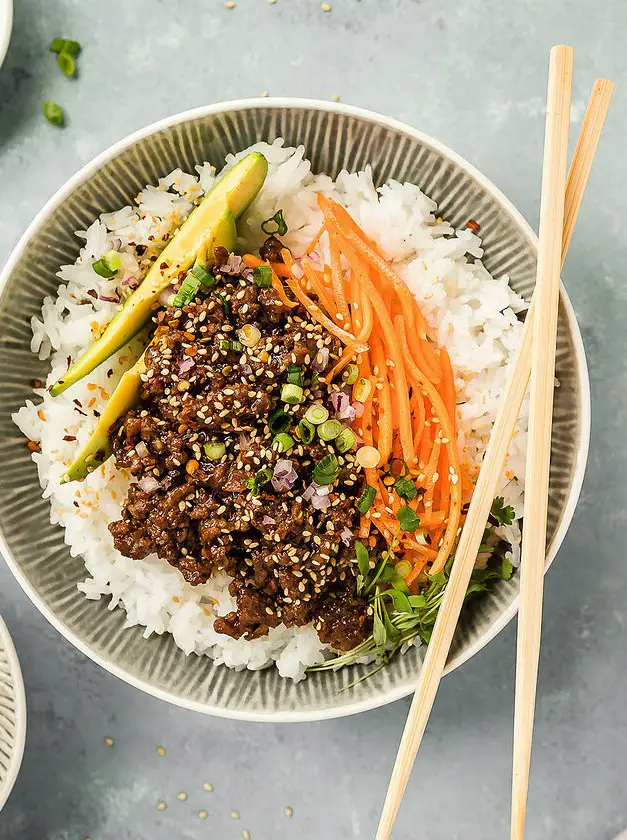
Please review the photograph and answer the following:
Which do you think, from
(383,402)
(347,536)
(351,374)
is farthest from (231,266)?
(347,536)

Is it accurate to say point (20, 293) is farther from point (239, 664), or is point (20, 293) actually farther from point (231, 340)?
point (239, 664)

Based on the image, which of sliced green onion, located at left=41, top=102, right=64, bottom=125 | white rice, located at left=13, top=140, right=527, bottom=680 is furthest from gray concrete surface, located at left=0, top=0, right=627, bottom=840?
white rice, located at left=13, top=140, right=527, bottom=680

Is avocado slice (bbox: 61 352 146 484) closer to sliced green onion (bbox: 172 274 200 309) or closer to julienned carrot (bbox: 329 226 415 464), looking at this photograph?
sliced green onion (bbox: 172 274 200 309)

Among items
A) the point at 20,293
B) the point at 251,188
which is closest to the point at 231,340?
the point at 251,188

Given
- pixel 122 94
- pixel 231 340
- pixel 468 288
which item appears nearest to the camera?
pixel 231 340

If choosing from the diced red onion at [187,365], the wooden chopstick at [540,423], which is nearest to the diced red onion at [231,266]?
the diced red onion at [187,365]

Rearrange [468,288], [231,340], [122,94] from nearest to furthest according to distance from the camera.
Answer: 1. [231,340]
2. [468,288]
3. [122,94]
